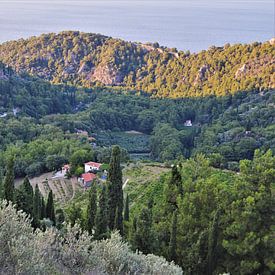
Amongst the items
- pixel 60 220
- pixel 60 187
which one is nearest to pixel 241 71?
pixel 60 187

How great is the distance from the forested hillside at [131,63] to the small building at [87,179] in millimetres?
54308

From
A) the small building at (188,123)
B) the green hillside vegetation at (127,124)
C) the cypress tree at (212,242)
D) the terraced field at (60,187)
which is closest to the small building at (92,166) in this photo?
the terraced field at (60,187)

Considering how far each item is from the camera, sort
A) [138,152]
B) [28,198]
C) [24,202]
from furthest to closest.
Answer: [138,152] → [28,198] → [24,202]

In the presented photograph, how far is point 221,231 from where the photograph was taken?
52.3 ft

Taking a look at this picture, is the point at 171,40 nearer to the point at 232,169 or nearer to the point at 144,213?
the point at 232,169

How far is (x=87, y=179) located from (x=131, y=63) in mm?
77870

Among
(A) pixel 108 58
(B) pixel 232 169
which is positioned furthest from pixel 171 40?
(B) pixel 232 169

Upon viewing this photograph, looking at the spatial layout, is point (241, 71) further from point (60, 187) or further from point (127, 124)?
point (60, 187)

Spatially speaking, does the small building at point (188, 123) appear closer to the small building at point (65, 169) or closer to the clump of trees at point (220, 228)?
the small building at point (65, 169)

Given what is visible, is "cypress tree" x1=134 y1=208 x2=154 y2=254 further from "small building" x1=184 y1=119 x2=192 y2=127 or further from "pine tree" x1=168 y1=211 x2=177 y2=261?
"small building" x1=184 y1=119 x2=192 y2=127

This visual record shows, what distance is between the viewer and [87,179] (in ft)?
102

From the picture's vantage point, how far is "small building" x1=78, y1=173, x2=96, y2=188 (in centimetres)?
3091

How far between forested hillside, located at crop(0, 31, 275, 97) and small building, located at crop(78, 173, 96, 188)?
54.3 meters

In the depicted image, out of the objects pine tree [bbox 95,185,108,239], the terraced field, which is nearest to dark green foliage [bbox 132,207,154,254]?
pine tree [bbox 95,185,108,239]
